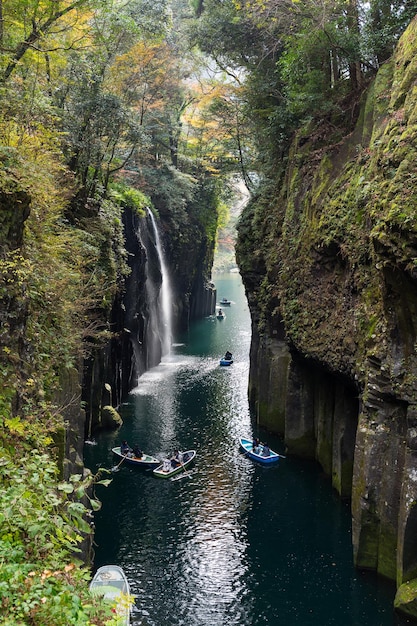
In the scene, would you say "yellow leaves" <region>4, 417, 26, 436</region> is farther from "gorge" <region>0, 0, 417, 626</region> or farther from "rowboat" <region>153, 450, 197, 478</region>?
"rowboat" <region>153, 450, 197, 478</region>

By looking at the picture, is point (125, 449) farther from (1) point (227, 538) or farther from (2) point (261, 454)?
(1) point (227, 538)

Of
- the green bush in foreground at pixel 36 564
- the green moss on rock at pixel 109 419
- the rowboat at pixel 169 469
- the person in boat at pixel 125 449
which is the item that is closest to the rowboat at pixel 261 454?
the rowboat at pixel 169 469

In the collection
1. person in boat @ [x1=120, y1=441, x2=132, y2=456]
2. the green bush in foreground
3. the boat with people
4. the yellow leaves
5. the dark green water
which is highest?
the yellow leaves

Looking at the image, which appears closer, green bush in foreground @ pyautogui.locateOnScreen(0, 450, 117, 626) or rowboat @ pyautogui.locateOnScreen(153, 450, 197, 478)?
green bush in foreground @ pyautogui.locateOnScreen(0, 450, 117, 626)

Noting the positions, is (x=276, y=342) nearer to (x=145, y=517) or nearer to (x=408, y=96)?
(x=145, y=517)

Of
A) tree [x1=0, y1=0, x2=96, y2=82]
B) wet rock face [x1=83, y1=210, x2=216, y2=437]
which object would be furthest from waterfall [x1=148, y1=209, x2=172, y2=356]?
tree [x1=0, y1=0, x2=96, y2=82]

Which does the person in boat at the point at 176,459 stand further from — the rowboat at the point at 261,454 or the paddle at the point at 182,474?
the rowboat at the point at 261,454

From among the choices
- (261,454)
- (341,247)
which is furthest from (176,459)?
(341,247)
